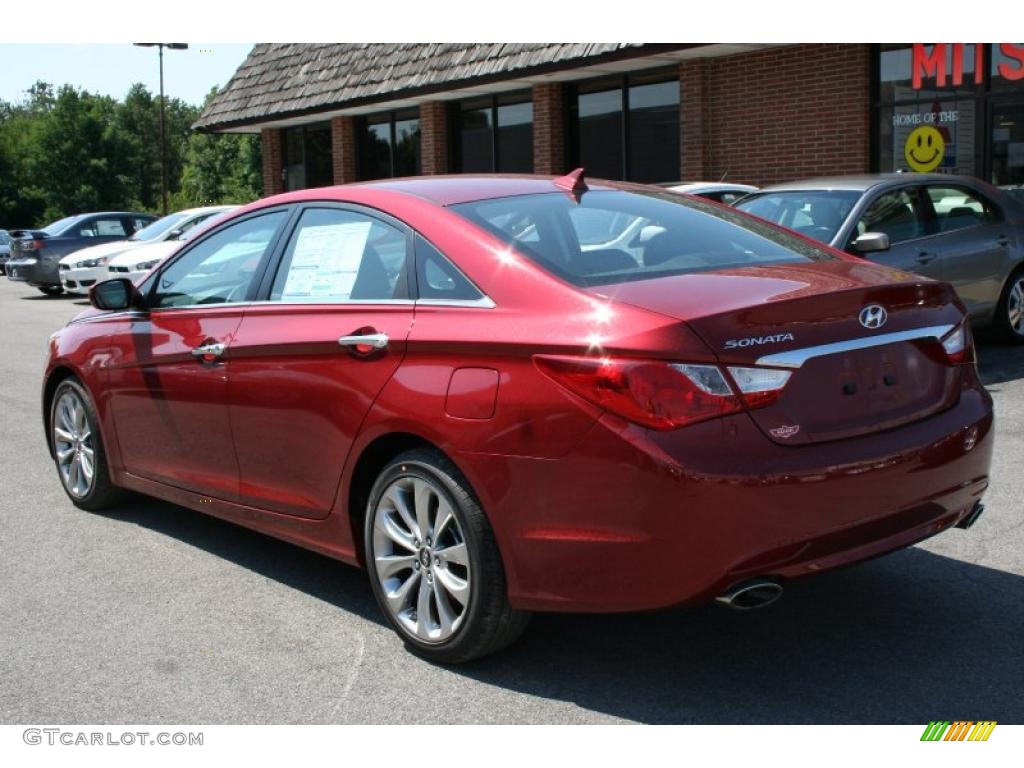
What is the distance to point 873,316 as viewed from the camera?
3742 millimetres

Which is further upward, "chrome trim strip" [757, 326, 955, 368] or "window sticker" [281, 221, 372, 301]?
"window sticker" [281, 221, 372, 301]

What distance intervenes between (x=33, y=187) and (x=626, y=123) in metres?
58.4

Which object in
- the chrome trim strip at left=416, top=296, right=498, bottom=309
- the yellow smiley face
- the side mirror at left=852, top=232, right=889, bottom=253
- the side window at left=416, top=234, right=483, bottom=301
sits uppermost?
the yellow smiley face

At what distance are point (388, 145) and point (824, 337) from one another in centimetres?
2089

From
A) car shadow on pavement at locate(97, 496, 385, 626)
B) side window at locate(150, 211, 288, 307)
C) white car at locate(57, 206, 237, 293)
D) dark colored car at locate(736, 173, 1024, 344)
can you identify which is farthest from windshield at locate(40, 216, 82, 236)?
side window at locate(150, 211, 288, 307)

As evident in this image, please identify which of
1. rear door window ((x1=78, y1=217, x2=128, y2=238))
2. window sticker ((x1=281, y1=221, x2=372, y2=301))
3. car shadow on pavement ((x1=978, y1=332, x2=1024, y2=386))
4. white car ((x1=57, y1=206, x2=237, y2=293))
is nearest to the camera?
window sticker ((x1=281, y1=221, x2=372, y2=301))

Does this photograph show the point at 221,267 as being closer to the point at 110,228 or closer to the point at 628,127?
the point at 628,127

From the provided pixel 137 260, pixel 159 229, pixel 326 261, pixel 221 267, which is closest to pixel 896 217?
pixel 221 267

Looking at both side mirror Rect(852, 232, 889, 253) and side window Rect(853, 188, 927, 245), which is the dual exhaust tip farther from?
side window Rect(853, 188, 927, 245)

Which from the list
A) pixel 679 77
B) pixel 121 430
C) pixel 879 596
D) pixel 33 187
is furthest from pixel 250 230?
pixel 33 187

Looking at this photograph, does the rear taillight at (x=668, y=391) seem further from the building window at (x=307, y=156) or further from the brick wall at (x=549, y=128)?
the building window at (x=307, y=156)

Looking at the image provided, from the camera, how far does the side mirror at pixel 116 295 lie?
5.57 metres

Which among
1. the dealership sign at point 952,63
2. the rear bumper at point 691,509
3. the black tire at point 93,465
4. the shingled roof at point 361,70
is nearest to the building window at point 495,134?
the shingled roof at point 361,70

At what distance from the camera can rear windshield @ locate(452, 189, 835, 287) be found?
3.97 m
